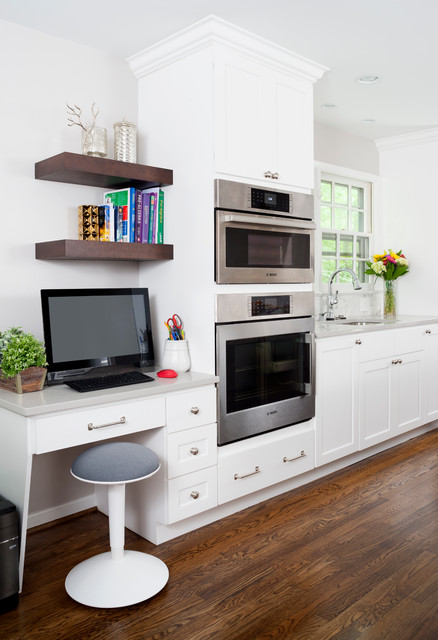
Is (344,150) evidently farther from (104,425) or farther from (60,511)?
(60,511)

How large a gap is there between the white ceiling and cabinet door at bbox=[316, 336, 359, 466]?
1607 millimetres

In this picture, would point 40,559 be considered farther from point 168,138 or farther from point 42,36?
point 42,36

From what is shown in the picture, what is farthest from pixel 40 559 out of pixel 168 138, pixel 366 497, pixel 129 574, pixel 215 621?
pixel 168 138

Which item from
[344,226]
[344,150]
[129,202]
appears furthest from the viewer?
[344,226]

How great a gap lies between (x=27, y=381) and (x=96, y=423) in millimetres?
349

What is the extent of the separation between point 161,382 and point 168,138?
4.26 feet

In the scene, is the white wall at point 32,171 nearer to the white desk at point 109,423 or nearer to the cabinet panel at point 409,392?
the white desk at point 109,423

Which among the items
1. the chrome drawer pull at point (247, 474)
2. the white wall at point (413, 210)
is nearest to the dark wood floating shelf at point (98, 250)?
the chrome drawer pull at point (247, 474)

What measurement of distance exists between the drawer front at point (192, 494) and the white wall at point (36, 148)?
3.39ft

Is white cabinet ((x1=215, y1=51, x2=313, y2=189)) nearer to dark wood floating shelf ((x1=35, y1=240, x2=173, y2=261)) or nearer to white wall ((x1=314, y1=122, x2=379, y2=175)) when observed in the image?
dark wood floating shelf ((x1=35, y1=240, x2=173, y2=261))

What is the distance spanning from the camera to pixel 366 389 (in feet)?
11.6

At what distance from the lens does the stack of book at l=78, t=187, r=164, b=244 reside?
2662 mm

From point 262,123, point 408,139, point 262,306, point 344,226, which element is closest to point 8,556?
point 262,306

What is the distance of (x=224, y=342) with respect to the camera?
2699mm
